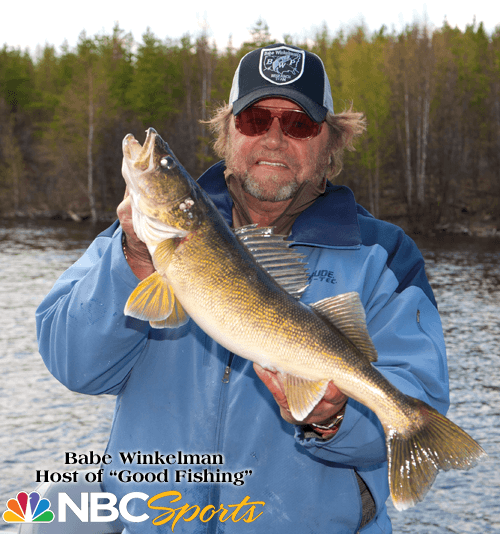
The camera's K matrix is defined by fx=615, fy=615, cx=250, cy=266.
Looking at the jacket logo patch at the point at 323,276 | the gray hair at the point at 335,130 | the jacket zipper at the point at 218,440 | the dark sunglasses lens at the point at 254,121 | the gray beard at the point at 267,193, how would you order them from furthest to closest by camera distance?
the gray hair at the point at 335,130 → the dark sunglasses lens at the point at 254,121 → the gray beard at the point at 267,193 → the jacket logo patch at the point at 323,276 → the jacket zipper at the point at 218,440

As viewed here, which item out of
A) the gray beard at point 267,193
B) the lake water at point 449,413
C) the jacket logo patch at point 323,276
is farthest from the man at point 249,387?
the lake water at point 449,413

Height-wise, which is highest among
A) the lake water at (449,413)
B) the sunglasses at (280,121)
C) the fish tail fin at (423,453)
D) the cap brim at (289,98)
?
the cap brim at (289,98)

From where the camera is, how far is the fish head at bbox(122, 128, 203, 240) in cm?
245

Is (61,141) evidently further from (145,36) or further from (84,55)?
(145,36)

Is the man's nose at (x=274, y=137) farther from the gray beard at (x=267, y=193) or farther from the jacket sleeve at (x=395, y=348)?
the jacket sleeve at (x=395, y=348)

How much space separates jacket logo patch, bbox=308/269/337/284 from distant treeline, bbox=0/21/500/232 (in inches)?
1268

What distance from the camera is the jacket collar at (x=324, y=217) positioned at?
10.4 ft

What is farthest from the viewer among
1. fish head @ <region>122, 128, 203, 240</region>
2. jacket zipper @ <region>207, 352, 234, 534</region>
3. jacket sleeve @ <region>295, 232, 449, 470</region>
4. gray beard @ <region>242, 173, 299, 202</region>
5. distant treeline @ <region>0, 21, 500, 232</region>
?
distant treeline @ <region>0, 21, 500, 232</region>

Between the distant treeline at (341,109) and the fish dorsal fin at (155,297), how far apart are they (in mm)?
33033

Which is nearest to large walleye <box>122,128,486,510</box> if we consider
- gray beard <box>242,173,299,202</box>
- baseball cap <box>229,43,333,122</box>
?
gray beard <box>242,173,299,202</box>

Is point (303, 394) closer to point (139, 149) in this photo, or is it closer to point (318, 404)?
point (318, 404)

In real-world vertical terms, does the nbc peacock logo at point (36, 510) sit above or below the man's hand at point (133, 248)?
below

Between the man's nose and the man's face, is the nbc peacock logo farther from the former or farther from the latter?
the man's nose

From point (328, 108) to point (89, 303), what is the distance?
200 cm
